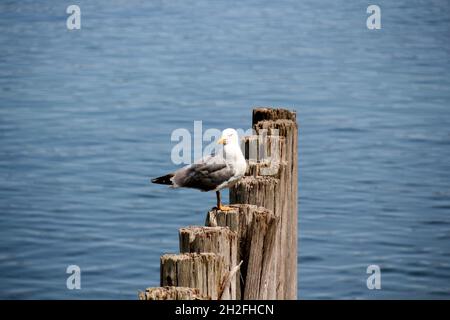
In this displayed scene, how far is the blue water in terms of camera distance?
1235 cm

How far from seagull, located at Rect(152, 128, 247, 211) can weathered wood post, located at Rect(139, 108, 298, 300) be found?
114 millimetres

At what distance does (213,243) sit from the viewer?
5.31 m

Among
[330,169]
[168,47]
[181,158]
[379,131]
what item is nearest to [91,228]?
[181,158]

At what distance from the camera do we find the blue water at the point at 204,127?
40.5ft

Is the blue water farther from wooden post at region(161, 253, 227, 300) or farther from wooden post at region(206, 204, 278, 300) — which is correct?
wooden post at region(161, 253, 227, 300)

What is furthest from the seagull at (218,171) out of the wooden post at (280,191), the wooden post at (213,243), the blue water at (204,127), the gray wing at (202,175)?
the blue water at (204,127)

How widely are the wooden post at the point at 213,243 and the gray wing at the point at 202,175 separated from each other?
1.56 m

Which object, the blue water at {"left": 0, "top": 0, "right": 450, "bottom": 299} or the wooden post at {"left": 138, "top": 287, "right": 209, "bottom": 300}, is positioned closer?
the wooden post at {"left": 138, "top": 287, "right": 209, "bottom": 300}

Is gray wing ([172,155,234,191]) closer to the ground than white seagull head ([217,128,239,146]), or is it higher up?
closer to the ground

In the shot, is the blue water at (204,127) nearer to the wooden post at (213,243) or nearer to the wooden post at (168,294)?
the wooden post at (213,243)

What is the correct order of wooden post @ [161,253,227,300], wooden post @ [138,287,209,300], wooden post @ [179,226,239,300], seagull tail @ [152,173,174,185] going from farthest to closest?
seagull tail @ [152,173,174,185] → wooden post @ [179,226,239,300] → wooden post @ [161,253,227,300] → wooden post @ [138,287,209,300]

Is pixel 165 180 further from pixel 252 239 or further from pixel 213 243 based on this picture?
pixel 213 243

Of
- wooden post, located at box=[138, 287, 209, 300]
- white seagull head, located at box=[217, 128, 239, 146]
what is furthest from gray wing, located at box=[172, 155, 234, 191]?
wooden post, located at box=[138, 287, 209, 300]

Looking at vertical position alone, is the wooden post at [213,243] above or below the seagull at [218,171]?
below
